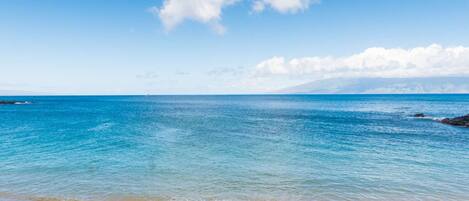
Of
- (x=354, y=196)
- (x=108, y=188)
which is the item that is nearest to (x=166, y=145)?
(x=108, y=188)

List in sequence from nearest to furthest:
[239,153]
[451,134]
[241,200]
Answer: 1. [241,200]
2. [239,153]
3. [451,134]

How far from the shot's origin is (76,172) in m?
24.3

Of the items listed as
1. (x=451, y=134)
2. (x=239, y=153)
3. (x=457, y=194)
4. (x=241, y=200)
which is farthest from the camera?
(x=451, y=134)

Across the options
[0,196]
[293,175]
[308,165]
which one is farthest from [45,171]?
[308,165]

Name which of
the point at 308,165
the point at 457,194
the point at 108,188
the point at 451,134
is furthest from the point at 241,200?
the point at 451,134

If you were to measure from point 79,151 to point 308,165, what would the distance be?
22.3 m

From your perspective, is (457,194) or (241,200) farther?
(457,194)

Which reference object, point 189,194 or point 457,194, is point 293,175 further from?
point 457,194

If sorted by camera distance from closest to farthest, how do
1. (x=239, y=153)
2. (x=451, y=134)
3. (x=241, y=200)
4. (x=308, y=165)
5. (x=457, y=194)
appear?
(x=241, y=200) → (x=457, y=194) → (x=308, y=165) → (x=239, y=153) → (x=451, y=134)

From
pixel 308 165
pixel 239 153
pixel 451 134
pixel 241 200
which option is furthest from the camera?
pixel 451 134

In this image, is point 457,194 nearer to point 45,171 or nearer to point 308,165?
point 308,165

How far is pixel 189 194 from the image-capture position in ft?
64.0

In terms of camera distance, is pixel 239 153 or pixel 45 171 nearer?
pixel 45 171

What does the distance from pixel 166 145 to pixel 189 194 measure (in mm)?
19173
